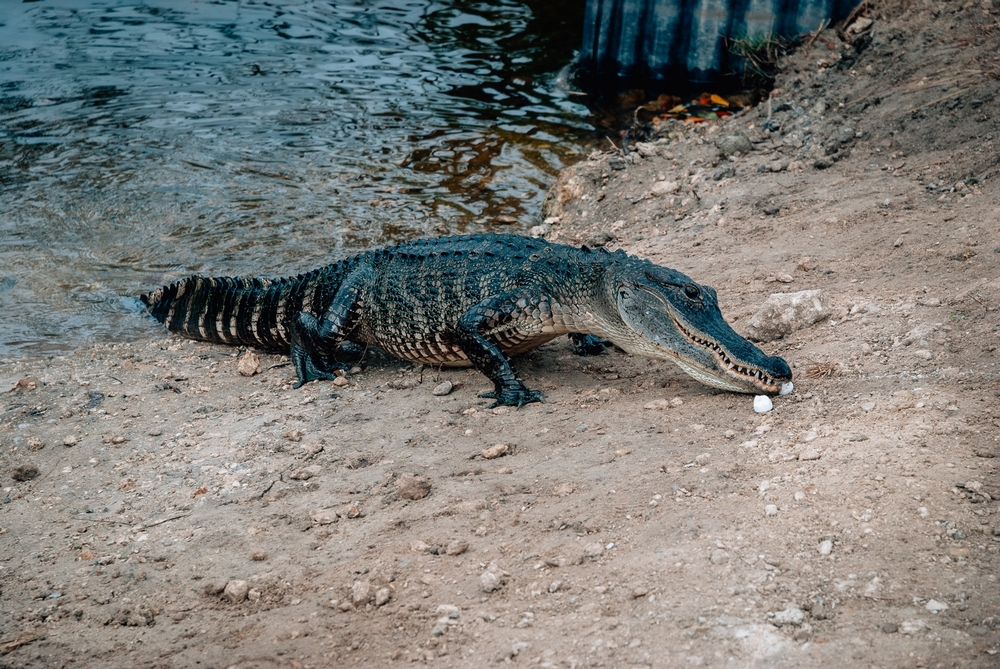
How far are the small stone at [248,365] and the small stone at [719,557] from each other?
359 cm

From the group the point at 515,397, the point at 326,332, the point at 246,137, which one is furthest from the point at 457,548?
the point at 246,137

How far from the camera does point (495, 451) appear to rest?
13.2 feet

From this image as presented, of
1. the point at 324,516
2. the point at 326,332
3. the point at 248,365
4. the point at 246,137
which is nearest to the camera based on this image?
the point at 324,516

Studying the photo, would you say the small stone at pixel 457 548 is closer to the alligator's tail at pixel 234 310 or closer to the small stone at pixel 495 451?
the small stone at pixel 495 451

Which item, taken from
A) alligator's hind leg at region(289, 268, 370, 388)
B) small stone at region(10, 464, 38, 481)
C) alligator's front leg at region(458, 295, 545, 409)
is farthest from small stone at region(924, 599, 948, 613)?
small stone at region(10, 464, 38, 481)

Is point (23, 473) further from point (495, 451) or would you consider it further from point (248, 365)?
point (495, 451)

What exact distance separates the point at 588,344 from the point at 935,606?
3125 mm

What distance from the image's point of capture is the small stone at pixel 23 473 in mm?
4203

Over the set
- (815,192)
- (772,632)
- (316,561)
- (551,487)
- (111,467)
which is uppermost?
(815,192)

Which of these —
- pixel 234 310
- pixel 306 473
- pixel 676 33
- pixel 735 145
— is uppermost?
pixel 676 33

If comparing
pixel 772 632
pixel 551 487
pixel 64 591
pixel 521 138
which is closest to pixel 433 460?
pixel 551 487

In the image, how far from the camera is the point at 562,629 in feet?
9.08

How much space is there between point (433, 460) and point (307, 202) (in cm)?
513

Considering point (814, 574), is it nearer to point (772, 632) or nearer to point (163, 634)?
point (772, 632)
